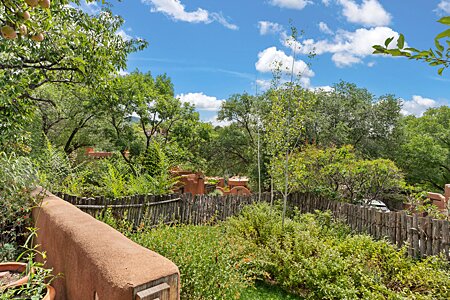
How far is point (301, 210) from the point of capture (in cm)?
780

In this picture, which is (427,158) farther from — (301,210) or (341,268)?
(341,268)

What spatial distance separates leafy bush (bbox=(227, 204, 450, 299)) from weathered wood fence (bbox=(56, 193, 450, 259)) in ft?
1.60

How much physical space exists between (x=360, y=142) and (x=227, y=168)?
6.30m

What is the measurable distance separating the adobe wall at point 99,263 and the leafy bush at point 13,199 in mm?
555

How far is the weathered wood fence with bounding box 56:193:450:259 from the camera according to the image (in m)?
4.93

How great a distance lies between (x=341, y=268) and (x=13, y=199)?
4.42 meters

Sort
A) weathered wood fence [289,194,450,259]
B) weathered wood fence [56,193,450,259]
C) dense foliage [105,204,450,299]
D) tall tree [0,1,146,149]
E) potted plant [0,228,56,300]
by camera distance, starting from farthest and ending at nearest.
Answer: weathered wood fence [56,193,450,259]
weathered wood fence [289,194,450,259]
tall tree [0,1,146,149]
dense foliage [105,204,450,299]
potted plant [0,228,56,300]

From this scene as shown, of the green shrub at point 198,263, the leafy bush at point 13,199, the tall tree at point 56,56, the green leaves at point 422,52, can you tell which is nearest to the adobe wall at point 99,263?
the leafy bush at point 13,199

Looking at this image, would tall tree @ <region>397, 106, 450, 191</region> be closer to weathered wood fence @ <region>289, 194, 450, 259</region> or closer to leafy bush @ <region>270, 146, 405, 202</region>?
leafy bush @ <region>270, 146, 405, 202</region>

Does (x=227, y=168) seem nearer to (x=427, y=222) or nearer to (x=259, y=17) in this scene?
(x=259, y=17)

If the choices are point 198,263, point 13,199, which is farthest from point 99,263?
point 13,199

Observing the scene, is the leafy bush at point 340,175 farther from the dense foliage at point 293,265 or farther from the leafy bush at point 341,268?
the leafy bush at point 341,268

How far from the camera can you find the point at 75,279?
213 cm

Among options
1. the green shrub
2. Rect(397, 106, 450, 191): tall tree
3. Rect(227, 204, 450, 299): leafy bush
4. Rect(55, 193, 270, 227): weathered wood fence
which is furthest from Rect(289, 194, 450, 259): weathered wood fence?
Rect(397, 106, 450, 191): tall tree
